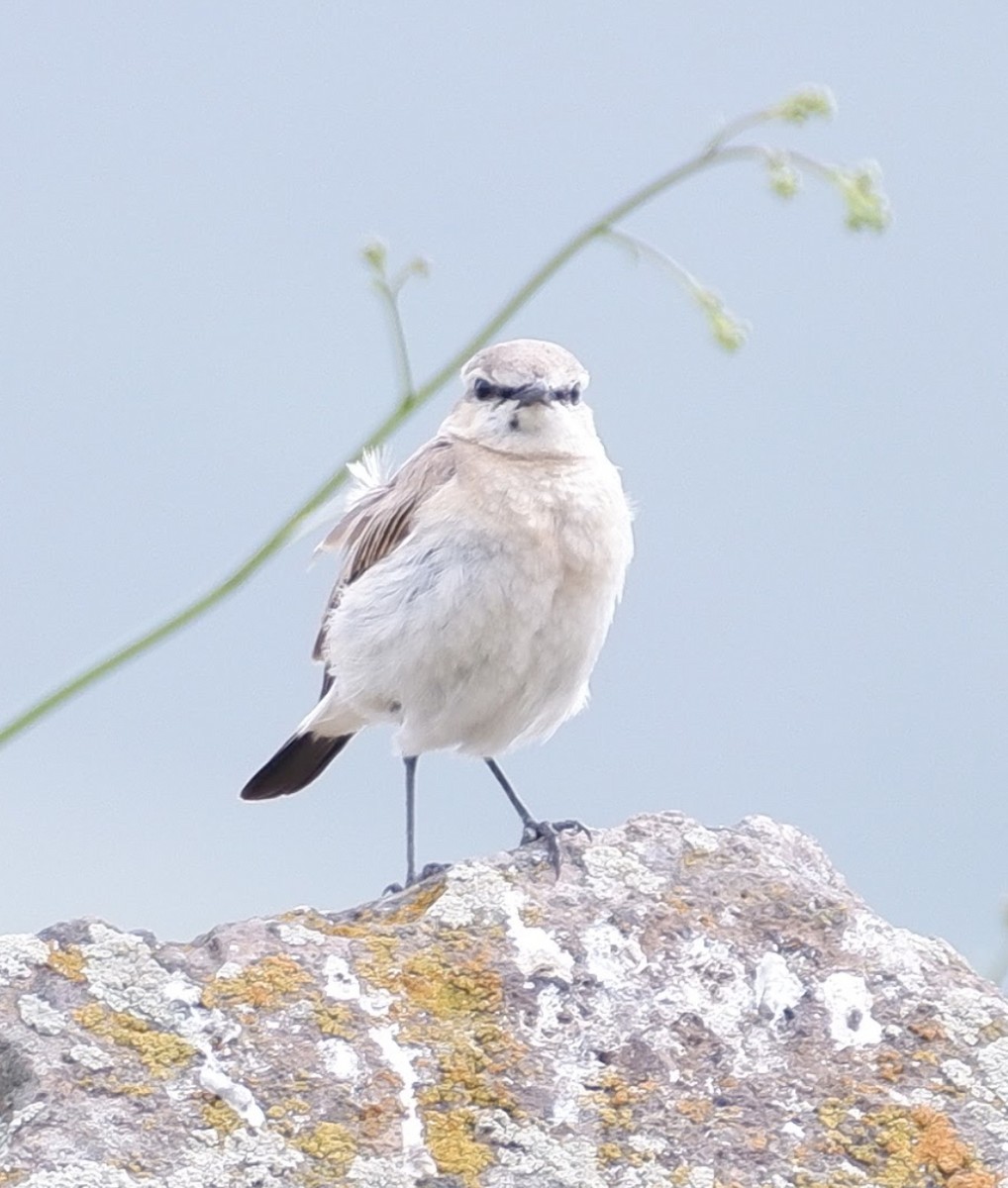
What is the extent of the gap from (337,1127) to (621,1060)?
56 cm

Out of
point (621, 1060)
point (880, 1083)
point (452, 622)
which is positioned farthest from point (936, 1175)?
point (452, 622)

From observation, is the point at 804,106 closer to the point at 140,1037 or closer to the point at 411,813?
the point at 140,1037

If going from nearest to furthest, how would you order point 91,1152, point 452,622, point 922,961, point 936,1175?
point 91,1152 < point 936,1175 < point 922,961 < point 452,622

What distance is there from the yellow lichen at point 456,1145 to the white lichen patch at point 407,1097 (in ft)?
0.06

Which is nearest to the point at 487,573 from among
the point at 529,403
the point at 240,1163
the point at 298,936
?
the point at 529,403

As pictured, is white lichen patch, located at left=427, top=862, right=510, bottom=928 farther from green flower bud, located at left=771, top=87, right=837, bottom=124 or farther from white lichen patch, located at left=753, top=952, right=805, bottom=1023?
green flower bud, located at left=771, top=87, right=837, bottom=124

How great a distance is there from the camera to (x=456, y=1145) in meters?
3.40

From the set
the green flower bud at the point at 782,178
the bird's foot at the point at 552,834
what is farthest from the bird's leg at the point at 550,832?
the green flower bud at the point at 782,178

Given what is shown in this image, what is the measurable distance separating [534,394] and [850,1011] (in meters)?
2.79

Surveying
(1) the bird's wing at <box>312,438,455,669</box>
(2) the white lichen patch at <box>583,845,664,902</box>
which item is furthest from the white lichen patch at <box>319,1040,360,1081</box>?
(1) the bird's wing at <box>312,438,455,669</box>

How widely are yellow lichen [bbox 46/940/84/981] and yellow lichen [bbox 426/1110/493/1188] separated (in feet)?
2.25

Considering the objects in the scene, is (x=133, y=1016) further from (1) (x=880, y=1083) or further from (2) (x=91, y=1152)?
(1) (x=880, y=1083)

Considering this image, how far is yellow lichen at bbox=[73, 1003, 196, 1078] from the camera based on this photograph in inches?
135

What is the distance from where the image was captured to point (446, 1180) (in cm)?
333
